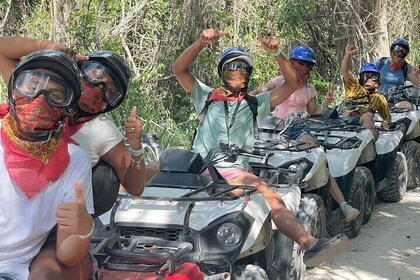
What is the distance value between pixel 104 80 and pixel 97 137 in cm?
32

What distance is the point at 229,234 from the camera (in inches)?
197

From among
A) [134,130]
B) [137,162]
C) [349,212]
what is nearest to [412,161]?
[349,212]

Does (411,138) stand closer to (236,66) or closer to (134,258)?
(236,66)

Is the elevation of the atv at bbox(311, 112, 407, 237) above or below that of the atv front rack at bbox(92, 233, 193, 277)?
below

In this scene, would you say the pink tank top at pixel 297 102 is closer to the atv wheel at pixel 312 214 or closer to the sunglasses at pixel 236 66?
the atv wheel at pixel 312 214

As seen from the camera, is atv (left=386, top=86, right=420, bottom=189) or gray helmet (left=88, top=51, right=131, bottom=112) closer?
gray helmet (left=88, top=51, right=131, bottom=112)

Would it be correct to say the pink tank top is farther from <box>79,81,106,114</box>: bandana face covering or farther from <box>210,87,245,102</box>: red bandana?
<box>79,81,106,114</box>: bandana face covering

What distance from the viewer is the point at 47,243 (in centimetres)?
348

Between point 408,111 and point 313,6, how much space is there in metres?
7.09

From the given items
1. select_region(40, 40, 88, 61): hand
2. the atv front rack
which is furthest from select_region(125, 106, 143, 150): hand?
the atv front rack

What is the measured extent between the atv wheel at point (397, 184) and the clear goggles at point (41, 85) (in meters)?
6.96

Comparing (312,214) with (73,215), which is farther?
(312,214)

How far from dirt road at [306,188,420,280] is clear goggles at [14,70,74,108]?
13.1ft

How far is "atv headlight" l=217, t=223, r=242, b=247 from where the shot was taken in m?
4.96
